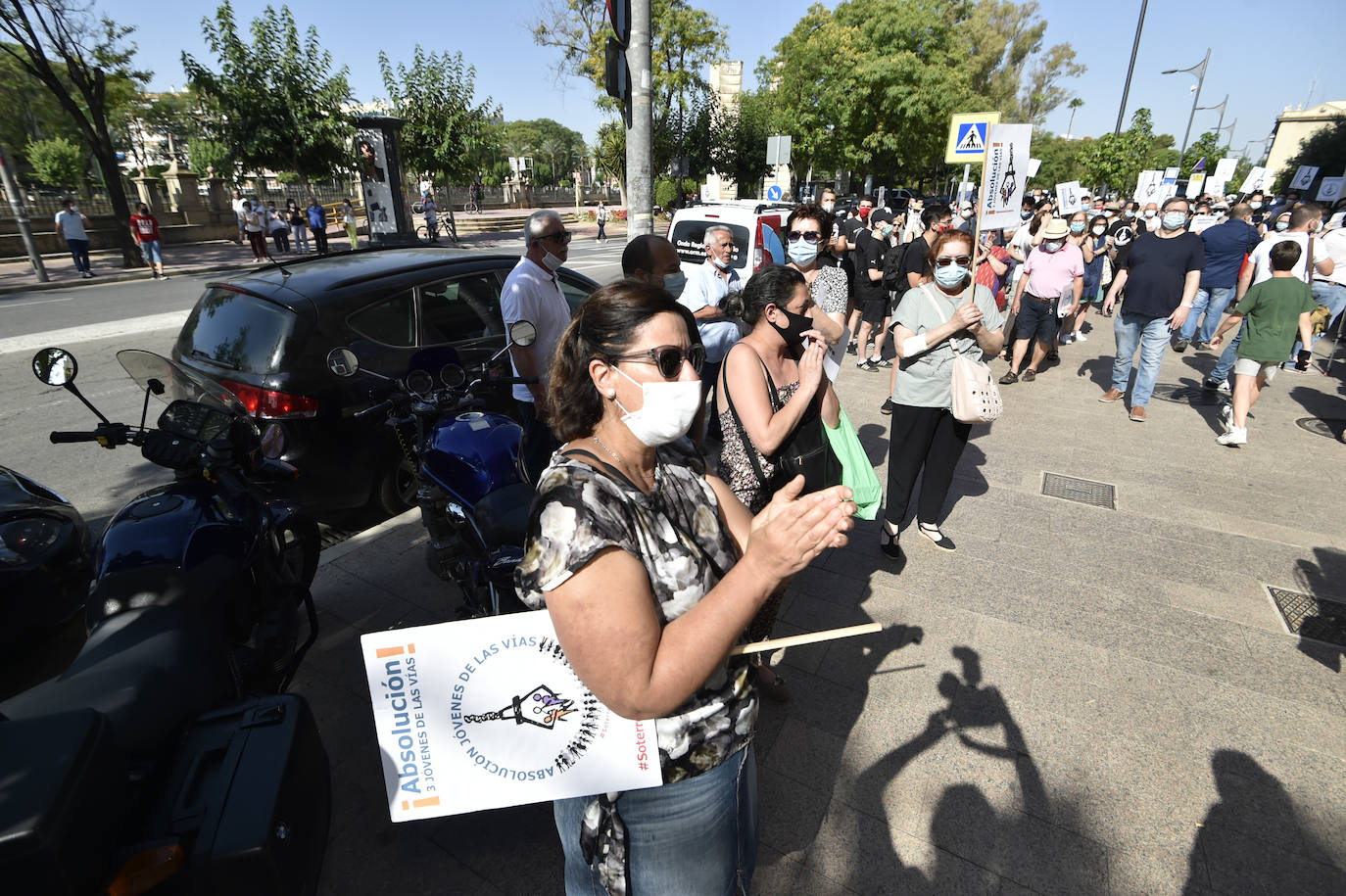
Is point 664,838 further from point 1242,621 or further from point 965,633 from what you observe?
point 1242,621

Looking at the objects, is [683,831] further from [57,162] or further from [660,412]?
[57,162]

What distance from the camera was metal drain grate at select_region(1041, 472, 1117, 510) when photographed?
199 inches

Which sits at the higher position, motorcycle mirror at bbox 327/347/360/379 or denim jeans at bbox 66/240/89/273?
A: motorcycle mirror at bbox 327/347/360/379

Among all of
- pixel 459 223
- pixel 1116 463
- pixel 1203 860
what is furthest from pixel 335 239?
pixel 1203 860

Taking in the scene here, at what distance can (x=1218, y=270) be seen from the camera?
889cm

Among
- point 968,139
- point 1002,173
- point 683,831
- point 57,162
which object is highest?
point 57,162

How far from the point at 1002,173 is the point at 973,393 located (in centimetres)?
324

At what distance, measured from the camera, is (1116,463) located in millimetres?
5793

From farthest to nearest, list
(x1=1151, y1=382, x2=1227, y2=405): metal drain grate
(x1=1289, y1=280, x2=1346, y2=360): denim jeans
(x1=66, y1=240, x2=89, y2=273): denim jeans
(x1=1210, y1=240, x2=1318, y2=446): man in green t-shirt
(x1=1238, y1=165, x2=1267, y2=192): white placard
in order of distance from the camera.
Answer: (x1=1238, y1=165, x2=1267, y2=192): white placard, (x1=66, y1=240, x2=89, y2=273): denim jeans, (x1=1289, y1=280, x2=1346, y2=360): denim jeans, (x1=1151, y1=382, x2=1227, y2=405): metal drain grate, (x1=1210, y1=240, x2=1318, y2=446): man in green t-shirt

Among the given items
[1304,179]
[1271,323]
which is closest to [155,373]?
[1271,323]

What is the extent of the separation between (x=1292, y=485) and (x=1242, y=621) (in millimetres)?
2705

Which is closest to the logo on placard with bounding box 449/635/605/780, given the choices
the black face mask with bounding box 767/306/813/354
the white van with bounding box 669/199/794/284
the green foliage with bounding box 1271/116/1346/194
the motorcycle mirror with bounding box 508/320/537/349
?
the black face mask with bounding box 767/306/813/354

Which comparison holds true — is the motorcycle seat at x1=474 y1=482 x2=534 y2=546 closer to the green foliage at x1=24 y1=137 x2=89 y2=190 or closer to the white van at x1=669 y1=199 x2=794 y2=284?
the white van at x1=669 y1=199 x2=794 y2=284

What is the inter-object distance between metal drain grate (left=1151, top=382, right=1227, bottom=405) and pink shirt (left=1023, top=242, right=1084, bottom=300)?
5.55 ft
